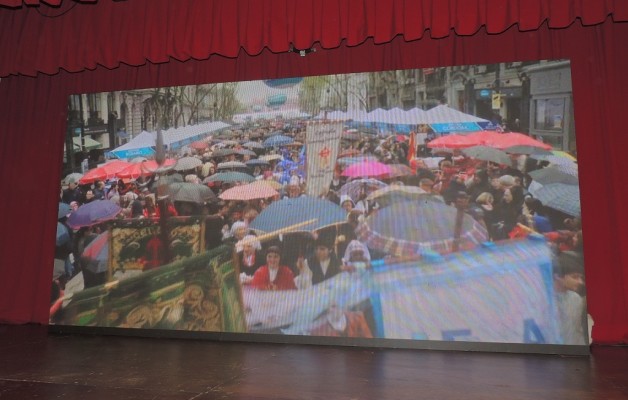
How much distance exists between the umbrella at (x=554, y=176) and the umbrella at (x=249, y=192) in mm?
1718

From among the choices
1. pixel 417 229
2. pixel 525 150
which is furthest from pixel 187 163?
pixel 525 150

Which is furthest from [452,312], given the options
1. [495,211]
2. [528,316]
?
[495,211]

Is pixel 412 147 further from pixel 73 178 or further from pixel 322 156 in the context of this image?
pixel 73 178

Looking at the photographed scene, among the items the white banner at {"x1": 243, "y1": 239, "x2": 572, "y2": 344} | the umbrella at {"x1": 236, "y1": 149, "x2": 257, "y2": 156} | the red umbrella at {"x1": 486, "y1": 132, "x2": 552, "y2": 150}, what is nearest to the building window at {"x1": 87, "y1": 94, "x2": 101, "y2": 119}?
the umbrella at {"x1": 236, "y1": 149, "x2": 257, "y2": 156}

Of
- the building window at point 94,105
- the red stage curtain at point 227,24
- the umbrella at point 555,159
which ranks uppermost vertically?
the red stage curtain at point 227,24

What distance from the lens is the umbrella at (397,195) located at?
3820mm

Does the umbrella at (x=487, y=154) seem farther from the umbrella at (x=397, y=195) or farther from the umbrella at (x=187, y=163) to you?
the umbrella at (x=187, y=163)

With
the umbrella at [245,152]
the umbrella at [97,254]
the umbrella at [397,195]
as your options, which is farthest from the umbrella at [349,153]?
the umbrella at [97,254]

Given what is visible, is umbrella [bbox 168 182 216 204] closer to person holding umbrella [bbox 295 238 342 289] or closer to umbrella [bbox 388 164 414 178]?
person holding umbrella [bbox 295 238 342 289]

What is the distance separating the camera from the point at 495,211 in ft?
12.2

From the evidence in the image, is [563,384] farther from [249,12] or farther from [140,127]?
[140,127]

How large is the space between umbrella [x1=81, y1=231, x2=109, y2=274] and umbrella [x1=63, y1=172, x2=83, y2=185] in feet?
1.64

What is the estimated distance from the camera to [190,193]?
4.25 meters

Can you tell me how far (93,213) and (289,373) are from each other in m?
2.17
